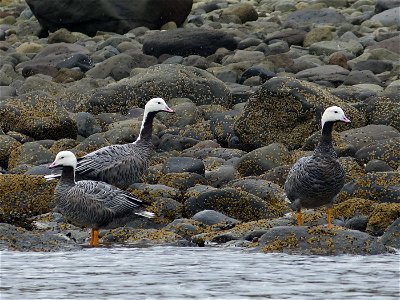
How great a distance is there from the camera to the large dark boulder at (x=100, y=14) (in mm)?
37750

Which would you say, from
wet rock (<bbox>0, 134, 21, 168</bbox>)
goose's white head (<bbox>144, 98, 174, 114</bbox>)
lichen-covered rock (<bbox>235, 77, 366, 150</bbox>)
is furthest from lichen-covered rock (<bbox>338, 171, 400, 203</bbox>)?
wet rock (<bbox>0, 134, 21, 168</bbox>)

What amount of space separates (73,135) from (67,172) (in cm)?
640

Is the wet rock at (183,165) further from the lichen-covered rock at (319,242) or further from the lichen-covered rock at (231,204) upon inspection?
the lichen-covered rock at (319,242)

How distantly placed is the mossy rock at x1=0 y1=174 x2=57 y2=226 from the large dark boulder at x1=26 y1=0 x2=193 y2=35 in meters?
21.3

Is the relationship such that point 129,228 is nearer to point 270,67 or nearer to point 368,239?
point 368,239

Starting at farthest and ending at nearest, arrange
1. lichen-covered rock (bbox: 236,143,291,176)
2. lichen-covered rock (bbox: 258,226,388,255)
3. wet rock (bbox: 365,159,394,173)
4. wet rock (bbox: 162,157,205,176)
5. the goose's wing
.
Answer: lichen-covered rock (bbox: 236,143,291,176)
wet rock (bbox: 162,157,205,176)
wet rock (bbox: 365,159,394,173)
the goose's wing
lichen-covered rock (bbox: 258,226,388,255)

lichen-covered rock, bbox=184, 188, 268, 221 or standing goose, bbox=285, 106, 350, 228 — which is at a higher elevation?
standing goose, bbox=285, 106, 350, 228

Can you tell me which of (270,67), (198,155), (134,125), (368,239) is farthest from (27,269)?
(270,67)

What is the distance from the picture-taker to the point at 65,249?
1446 centimetres

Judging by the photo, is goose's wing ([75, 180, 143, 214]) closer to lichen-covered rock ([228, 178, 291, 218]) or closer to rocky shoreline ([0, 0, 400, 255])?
rocky shoreline ([0, 0, 400, 255])

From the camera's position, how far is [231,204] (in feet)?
52.3

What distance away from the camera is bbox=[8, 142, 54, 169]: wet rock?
63.4ft

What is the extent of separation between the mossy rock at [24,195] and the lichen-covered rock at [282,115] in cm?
484

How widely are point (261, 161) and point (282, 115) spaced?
233 centimetres
